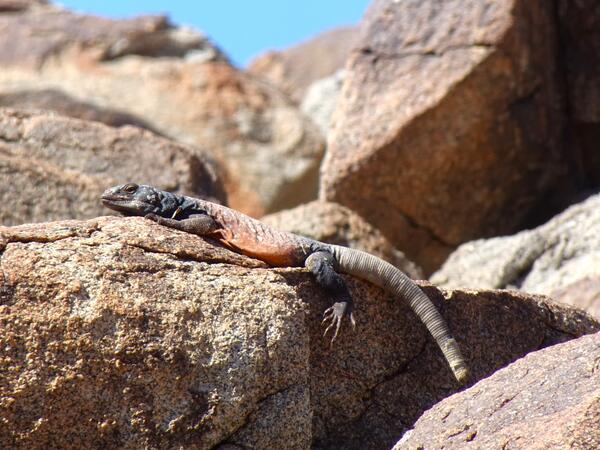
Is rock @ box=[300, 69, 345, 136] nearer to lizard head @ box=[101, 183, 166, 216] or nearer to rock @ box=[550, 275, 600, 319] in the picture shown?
rock @ box=[550, 275, 600, 319]

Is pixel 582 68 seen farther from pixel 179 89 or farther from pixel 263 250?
pixel 179 89

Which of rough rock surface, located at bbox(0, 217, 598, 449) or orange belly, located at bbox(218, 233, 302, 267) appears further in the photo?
orange belly, located at bbox(218, 233, 302, 267)

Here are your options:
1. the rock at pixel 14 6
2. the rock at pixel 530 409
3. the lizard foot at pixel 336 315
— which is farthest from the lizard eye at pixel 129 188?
the rock at pixel 14 6

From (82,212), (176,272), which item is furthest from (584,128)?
(176,272)

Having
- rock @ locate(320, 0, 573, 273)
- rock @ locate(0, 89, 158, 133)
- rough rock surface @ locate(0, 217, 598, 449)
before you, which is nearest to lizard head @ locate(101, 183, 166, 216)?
rough rock surface @ locate(0, 217, 598, 449)

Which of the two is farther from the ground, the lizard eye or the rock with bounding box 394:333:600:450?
the lizard eye

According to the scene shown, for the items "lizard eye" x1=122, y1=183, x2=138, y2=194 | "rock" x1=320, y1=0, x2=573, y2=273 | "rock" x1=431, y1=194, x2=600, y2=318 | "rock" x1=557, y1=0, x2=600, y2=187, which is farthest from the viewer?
"rock" x1=557, y1=0, x2=600, y2=187

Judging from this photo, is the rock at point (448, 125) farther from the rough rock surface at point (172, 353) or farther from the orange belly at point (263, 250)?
the rough rock surface at point (172, 353)

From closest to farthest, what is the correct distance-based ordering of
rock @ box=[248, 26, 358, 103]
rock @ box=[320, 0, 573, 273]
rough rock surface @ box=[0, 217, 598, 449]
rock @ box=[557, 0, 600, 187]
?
rough rock surface @ box=[0, 217, 598, 449] < rock @ box=[320, 0, 573, 273] < rock @ box=[557, 0, 600, 187] < rock @ box=[248, 26, 358, 103]
